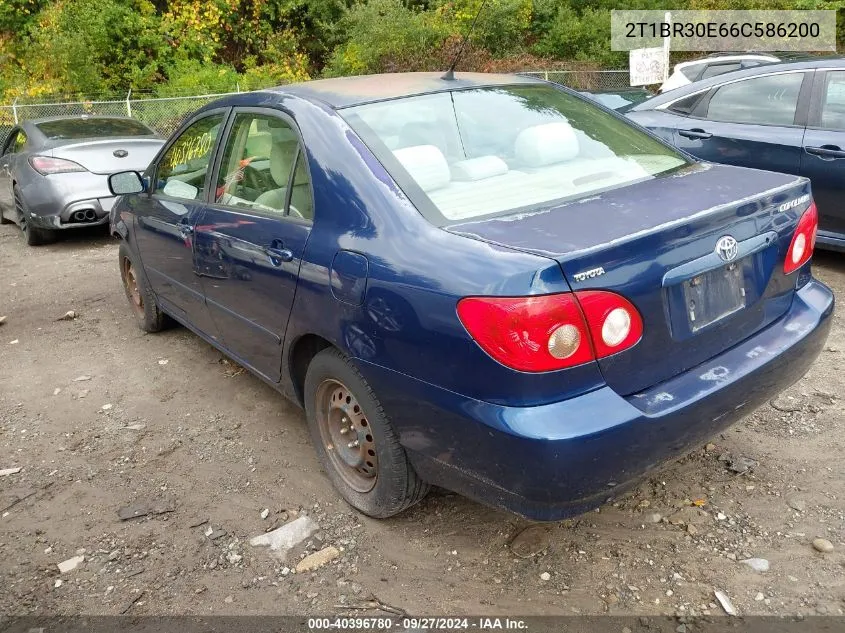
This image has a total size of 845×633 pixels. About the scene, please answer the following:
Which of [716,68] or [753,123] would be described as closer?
[753,123]

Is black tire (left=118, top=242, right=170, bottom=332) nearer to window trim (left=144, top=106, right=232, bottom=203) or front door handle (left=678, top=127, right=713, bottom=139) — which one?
window trim (left=144, top=106, right=232, bottom=203)

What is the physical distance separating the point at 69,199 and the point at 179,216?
14.3 feet

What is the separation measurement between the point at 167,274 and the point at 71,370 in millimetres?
1102

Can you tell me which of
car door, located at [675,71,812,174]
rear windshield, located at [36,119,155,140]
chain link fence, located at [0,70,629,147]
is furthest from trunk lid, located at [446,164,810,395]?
chain link fence, located at [0,70,629,147]

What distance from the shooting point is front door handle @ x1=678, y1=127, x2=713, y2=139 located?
6090 mm

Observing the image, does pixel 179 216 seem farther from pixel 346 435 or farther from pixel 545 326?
pixel 545 326

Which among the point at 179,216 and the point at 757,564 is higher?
the point at 179,216

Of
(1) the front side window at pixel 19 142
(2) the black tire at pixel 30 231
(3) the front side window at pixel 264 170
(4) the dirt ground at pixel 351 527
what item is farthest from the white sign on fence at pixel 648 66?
(3) the front side window at pixel 264 170

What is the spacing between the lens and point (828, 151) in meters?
5.37

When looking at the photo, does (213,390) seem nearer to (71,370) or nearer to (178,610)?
(71,370)

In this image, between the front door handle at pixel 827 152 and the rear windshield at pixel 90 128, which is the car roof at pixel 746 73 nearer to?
the front door handle at pixel 827 152

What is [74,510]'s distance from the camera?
10.9 ft

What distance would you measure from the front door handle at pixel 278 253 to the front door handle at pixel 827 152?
4.27 meters

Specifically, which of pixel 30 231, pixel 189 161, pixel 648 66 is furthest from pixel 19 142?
pixel 648 66
